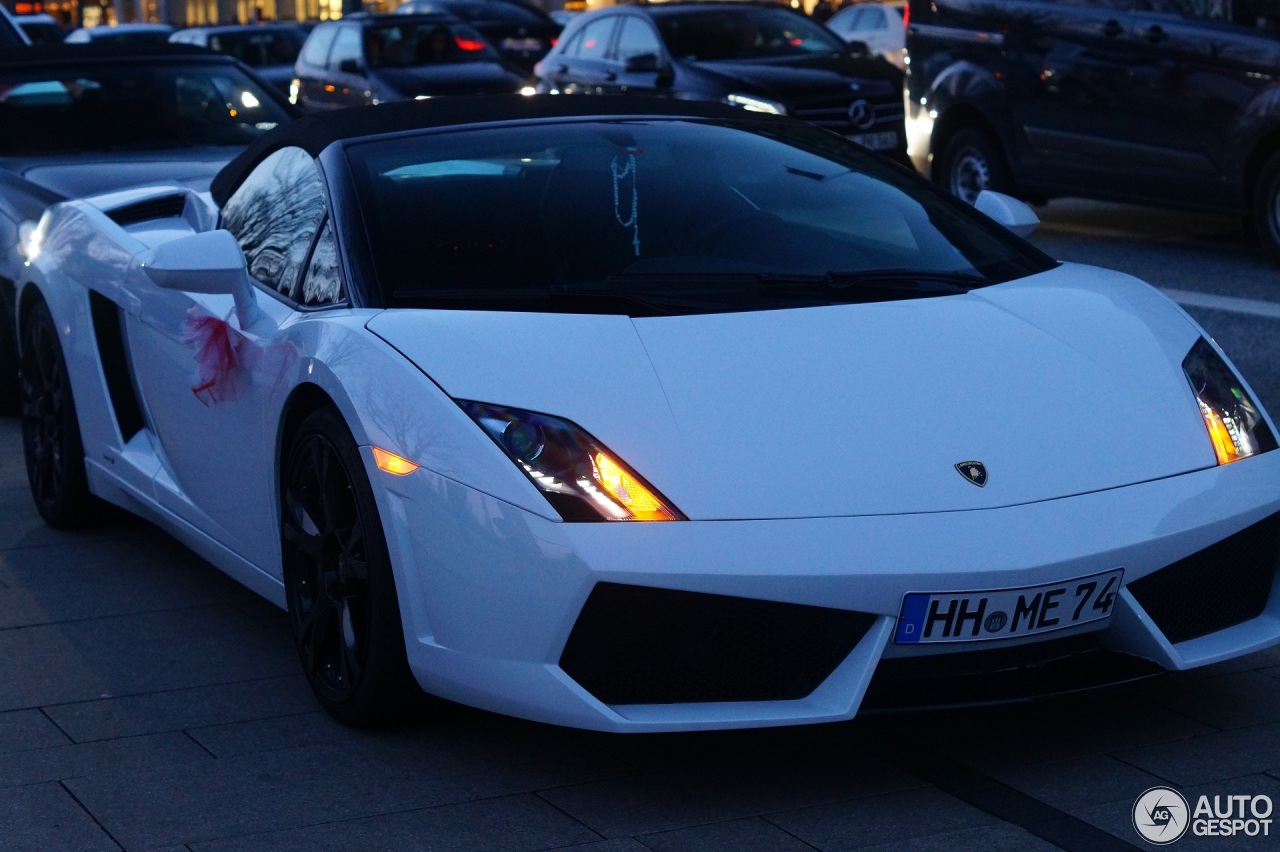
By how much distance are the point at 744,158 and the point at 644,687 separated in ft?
5.70

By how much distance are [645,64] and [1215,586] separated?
11.0 metres

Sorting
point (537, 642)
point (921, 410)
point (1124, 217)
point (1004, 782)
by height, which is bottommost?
point (1124, 217)

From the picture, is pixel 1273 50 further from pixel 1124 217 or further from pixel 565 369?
pixel 565 369

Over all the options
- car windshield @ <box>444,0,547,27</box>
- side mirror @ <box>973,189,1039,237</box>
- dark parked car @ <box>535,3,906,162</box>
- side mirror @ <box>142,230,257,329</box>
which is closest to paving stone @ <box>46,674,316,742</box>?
side mirror @ <box>142,230,257,329</box>

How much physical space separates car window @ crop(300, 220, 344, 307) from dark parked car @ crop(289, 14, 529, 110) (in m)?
13.5

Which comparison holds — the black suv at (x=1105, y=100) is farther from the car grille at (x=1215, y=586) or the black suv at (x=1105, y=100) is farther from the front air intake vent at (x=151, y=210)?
the car grille at (x=1215, y=586)

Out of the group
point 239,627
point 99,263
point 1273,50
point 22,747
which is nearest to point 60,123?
point 99,263

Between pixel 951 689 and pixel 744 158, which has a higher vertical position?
pixel 744 158

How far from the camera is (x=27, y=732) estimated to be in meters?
3.97

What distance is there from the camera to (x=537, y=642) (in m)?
3.36

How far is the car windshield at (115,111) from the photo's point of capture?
8.58m

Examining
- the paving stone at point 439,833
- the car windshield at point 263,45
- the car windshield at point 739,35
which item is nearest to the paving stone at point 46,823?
the paving stone at point 439,833

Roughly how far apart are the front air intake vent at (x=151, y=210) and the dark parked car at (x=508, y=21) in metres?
20.5

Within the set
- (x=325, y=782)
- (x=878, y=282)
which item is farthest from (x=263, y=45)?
(x=325, y=782)
